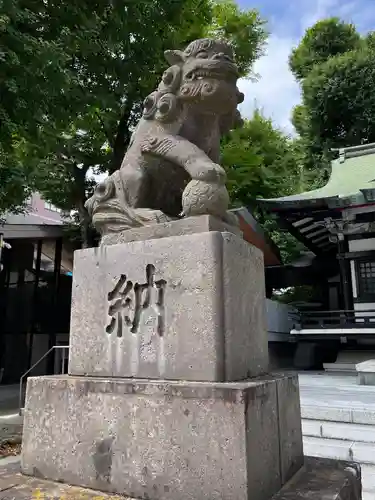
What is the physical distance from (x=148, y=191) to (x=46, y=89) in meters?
3.70

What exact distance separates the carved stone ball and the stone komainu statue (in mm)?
17

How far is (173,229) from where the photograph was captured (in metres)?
2.14

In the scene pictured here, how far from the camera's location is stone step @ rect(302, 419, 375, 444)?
428cm

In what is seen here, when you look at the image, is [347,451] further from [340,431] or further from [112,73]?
[112,73]

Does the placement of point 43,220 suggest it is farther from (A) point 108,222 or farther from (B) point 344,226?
(A) point 108,222

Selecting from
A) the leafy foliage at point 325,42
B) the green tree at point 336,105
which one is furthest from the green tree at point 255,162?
the leafy foliage at point 325,42

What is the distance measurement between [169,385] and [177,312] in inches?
14.2

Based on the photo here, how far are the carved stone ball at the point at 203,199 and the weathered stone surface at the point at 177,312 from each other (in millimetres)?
194

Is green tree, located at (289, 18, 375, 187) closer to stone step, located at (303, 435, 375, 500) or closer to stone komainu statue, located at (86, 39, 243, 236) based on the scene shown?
stone step, located at (303, 435, 375, 500)

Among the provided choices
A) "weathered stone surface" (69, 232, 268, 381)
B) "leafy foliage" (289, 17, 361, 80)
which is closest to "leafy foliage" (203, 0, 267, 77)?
"leafy foliage" (289, 17, 361, 80)

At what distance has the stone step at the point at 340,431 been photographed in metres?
4.28

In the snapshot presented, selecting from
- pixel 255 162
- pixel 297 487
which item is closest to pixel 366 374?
pixel 255 162

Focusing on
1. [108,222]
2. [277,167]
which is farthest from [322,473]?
[277,167]

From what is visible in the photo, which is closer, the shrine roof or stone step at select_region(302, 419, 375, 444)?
stone step at select_region(302, 419, 375, 444)
